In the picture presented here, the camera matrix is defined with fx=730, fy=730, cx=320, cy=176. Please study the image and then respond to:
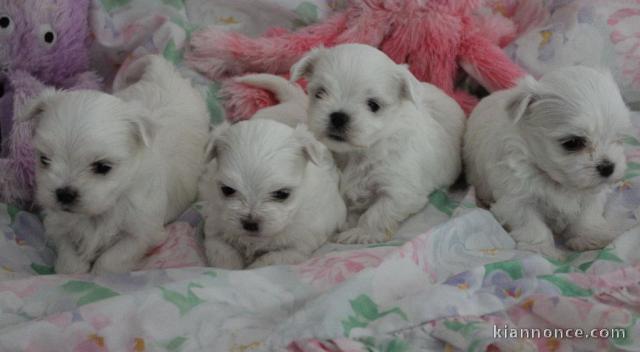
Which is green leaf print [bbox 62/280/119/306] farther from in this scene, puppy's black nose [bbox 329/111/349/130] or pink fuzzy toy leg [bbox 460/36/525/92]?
pink fuzzy toy leg [bbox 460/36/525/92]

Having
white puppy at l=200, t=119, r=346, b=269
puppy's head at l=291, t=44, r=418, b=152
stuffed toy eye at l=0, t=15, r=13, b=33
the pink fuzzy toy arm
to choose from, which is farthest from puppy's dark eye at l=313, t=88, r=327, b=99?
stuffed toy eye at l=0, t=15, r=13, b=33

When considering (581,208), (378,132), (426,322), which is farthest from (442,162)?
(426,322)

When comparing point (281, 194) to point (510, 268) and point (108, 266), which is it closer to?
point (108, 266)

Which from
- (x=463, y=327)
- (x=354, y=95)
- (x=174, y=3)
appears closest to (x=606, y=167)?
(x=463, y=327)

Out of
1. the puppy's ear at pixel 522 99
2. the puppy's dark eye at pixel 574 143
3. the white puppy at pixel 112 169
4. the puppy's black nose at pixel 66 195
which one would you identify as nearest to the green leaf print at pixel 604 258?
the puppy's dark eye at pixel 574 143

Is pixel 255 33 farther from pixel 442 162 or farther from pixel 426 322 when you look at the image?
pixel 426 322

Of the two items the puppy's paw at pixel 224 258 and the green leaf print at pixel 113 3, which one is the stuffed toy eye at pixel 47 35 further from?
the puppy's paw at pixel 224 258
